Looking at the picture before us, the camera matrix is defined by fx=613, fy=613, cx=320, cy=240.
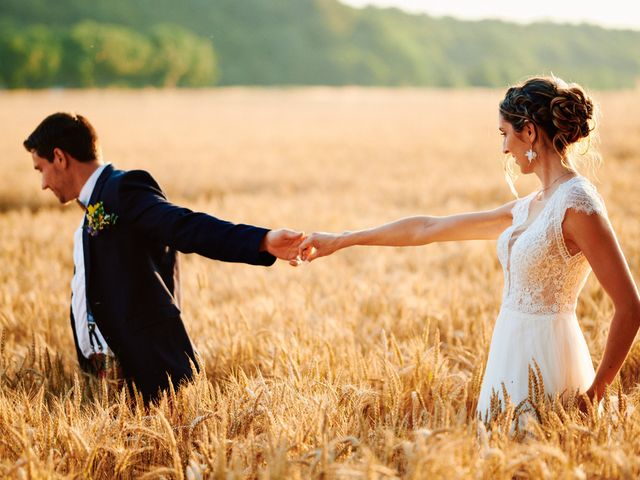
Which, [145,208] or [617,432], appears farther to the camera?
[145,208]

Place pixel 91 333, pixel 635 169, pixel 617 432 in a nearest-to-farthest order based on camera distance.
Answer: pixel 617 432 < pixel 91 333 < pixel 635 169

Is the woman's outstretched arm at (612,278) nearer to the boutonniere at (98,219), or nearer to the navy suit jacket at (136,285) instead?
the navy suit jacket at (136,285)

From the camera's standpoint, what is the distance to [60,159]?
3.37m

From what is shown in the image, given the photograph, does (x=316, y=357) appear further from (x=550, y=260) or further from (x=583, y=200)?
(x=583, y=200)

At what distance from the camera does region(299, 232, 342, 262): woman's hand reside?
344 cm

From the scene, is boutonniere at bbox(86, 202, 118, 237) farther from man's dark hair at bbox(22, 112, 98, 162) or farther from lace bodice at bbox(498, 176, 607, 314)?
lace bodice at bbox(498, 176, 607, 314)

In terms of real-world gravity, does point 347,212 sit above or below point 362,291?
above

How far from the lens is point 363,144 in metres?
24.3

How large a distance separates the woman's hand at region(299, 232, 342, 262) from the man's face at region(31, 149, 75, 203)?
4.50 ft

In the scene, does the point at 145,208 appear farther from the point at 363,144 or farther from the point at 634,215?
the point at 363,144

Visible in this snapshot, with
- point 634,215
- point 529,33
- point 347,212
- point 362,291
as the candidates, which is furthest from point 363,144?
point 529,33

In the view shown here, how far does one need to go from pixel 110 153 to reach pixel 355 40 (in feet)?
429

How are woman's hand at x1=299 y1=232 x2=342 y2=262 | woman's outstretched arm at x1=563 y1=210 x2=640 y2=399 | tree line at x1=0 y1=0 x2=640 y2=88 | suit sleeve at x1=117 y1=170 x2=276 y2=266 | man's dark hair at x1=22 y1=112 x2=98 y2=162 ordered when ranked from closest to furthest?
woman's outstretched arm at x1=563 y1=210 x2=640 y2=399
suit sleeve at x1=117 y1=170 x2=276 y2=266
man's dark hair at x1=22 y1=112 x2=98 y2=162
woman's hand at x1=299 y1=232 x2=342 y2=262
tree line at x1=0 y1=0 x2=640 y2=88

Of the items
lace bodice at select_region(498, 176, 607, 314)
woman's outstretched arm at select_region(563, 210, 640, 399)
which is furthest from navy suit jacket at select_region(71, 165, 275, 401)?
woman's outstretched arm at select_region(563, 210, 640, 399)
